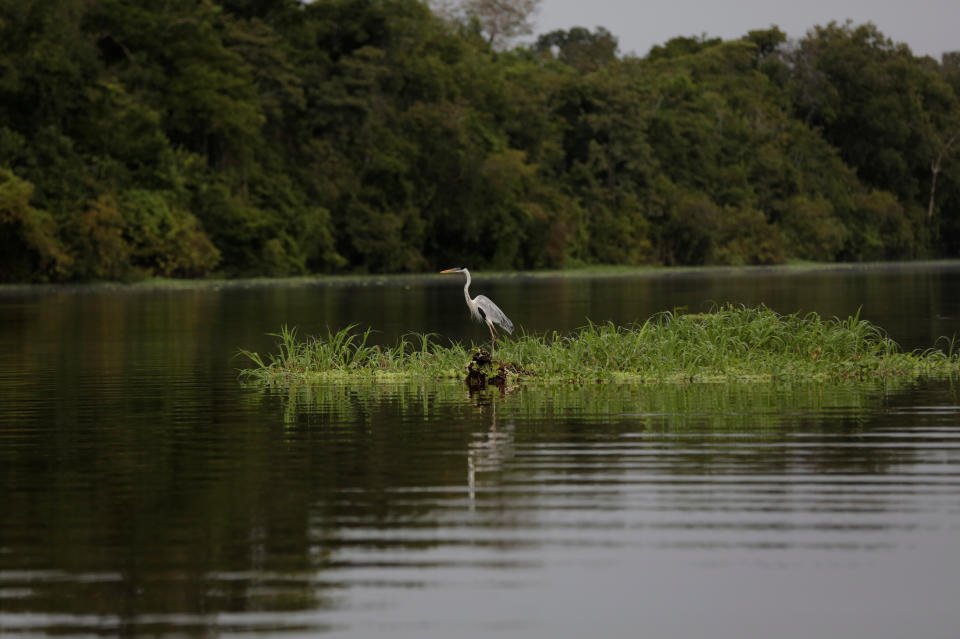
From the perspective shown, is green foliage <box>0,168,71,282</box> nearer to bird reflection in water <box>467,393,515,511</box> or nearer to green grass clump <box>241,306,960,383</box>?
green grass clump <box>241,306,960,383</box>

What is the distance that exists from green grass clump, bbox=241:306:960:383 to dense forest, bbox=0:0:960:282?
38376 mm

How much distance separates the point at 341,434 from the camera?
41.9ft

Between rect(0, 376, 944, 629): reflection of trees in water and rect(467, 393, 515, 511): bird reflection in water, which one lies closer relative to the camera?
rect(0, 376, 944, 629): reflection of trees in water

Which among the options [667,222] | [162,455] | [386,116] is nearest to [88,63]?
[386,116]

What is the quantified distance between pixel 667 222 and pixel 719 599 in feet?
263

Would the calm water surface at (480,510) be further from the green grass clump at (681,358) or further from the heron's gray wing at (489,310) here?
the heron's gray wing at (489,310)

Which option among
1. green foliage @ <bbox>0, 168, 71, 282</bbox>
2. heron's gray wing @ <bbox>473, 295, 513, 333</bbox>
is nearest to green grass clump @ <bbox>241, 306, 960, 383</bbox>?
heron's gray wing @ <bbox>473, 295, 513, 333</bbox>

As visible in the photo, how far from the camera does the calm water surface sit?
6617mm

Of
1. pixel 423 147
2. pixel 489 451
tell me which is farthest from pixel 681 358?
pixel 423 147

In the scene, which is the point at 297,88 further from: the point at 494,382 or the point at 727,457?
the point at 727,457

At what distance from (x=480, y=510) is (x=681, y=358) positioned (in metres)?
9.12

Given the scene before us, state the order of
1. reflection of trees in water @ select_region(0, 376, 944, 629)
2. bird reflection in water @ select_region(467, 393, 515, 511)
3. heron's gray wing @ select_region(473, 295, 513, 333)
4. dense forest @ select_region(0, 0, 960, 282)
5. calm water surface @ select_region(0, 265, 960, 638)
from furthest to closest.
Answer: dense forest @ select_region(0, 0, 960, 282) < heron's gray wing @ select_region(473, 295, 513, 333) < bird reflection in water @ select_region(467, 393, 515, 511) < reflection of trees in water @ select_region(0, 376, 944, 629) < calm water surface @ select_region(0, 265, 960, 638)

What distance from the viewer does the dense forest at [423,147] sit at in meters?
59.6

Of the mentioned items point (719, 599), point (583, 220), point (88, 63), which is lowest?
point (719, 599)
